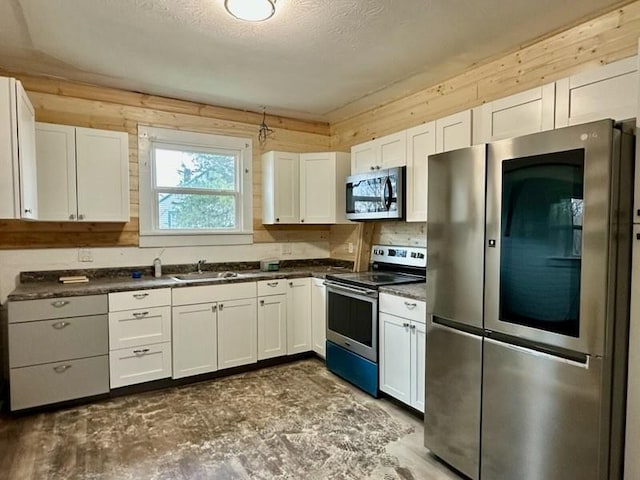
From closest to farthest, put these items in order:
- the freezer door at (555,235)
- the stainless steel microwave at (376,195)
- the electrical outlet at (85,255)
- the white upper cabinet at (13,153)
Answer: the freezer door at (555,235), the white upper cabinet at (13,153), the stainless steel microwave at (376,195), the electrical outlet at (85,255)

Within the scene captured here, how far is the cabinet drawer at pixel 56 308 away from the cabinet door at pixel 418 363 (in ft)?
7.66

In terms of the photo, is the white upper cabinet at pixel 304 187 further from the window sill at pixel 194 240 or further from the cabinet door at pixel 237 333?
the cabinet door at pixel 237 333

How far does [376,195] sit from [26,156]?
8.65 ft

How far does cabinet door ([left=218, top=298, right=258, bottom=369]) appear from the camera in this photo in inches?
139

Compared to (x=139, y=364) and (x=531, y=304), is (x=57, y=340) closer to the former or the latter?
(x=139, y=364)

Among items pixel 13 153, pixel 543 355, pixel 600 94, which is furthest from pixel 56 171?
pixel 600 94

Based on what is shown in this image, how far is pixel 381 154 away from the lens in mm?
3490

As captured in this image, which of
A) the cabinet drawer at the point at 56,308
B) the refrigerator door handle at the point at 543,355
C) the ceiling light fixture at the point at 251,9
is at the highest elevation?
the ceiling light fixture at the point at 251,9

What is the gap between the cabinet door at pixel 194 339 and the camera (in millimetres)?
3330

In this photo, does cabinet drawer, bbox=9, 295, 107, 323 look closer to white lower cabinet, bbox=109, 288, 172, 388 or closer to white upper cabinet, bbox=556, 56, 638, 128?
white lower cabinet, bbox=109, 288, 172, 388

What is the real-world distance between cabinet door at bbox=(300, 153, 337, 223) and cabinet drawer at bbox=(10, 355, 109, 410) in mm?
2300

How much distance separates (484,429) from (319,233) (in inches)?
121

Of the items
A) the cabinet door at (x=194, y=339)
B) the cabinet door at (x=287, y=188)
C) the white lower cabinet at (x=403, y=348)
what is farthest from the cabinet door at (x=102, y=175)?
the white lower cabinet at (x=403, y=348)

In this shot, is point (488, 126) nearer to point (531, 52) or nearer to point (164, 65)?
point (531, 52)
